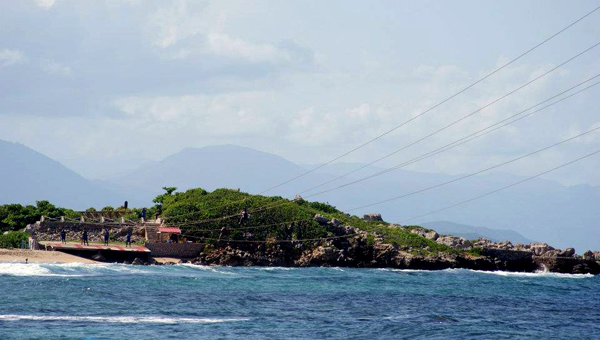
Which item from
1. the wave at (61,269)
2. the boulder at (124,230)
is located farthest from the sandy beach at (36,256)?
the boulder at (124,230)

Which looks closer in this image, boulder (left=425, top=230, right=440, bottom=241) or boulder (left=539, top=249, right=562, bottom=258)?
boulder (left=539, top=249, right=562, bottom=258)

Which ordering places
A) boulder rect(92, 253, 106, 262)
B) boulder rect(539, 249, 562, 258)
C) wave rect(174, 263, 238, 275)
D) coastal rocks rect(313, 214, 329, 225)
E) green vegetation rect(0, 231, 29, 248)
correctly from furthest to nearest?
boulder rect(539, 249, 562, 258) → coastal rocks rect(313, 214, 329, 225) → green vegetation rect(0, 231, 29, 248) → boulder rect(92, 253, 106, 262) → wave rect(174, 263, 238, 275)

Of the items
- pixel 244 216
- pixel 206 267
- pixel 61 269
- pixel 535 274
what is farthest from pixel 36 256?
pixel 535 274

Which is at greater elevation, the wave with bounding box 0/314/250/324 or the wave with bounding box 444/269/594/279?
the wave with bounding box 444/269/594/279

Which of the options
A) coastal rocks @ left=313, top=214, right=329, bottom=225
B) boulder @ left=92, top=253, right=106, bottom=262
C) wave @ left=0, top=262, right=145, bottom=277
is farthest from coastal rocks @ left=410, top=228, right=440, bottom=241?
wave @ left=0, top=262, right=145, bottom=277

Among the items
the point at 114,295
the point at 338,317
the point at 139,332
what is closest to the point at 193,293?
the point at 114,295

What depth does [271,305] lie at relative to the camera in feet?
194

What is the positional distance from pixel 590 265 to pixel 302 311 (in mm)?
67574

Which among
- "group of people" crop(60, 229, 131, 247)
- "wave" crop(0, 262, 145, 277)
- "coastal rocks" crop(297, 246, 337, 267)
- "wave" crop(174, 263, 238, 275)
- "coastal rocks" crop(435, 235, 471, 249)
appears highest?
"coastal rocks" crop(435, 235, 471, 249)

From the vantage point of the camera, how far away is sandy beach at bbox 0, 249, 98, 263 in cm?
7812

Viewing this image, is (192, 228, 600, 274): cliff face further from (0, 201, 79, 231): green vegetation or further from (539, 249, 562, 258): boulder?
(0, 201, 79, 231): green vegetation

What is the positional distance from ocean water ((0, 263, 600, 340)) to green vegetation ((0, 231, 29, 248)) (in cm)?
1194

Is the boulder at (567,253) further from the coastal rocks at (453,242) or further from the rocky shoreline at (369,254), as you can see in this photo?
the coastal rocks at (453,242)

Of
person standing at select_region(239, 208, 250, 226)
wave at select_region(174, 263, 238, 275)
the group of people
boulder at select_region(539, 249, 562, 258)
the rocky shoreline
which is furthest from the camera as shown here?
boulder at select_region(539, 249, 562, 258)
